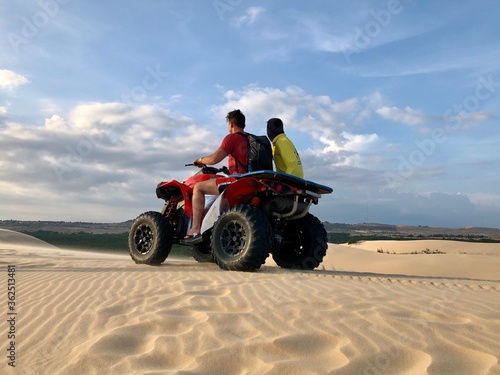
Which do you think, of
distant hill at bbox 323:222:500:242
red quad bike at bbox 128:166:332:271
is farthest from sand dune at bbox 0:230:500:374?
distant hill at bbox 323:222:500:242

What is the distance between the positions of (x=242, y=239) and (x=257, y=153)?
129cm

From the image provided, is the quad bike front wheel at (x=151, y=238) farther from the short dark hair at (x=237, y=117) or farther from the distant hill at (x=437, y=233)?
the distant hill at (x=437, y=233)

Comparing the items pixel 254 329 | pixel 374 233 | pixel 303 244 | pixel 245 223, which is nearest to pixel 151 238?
pixel 245 223

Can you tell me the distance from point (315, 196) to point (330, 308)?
325 cm

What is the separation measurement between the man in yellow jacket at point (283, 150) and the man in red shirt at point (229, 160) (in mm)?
444

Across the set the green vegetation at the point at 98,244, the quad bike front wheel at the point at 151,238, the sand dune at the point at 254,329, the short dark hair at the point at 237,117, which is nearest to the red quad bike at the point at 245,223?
the quad bike front wheel at the point at 151,238

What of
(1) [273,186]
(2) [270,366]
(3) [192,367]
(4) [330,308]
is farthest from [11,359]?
(1) [273,186]

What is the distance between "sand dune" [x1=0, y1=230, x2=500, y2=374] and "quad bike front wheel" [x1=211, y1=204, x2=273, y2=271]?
1.07 m

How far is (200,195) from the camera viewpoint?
6.91m

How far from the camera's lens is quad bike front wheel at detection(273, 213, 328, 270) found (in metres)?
7.23

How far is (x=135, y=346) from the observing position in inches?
106

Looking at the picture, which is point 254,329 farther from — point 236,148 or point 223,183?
point 236,148

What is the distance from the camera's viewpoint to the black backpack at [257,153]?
22.1 feet

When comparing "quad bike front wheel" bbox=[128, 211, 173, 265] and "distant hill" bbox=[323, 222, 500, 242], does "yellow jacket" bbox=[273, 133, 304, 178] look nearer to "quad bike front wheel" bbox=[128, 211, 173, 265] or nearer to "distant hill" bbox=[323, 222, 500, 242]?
"quad bike front wheel" bbox=[128, 211, 173, 265]
